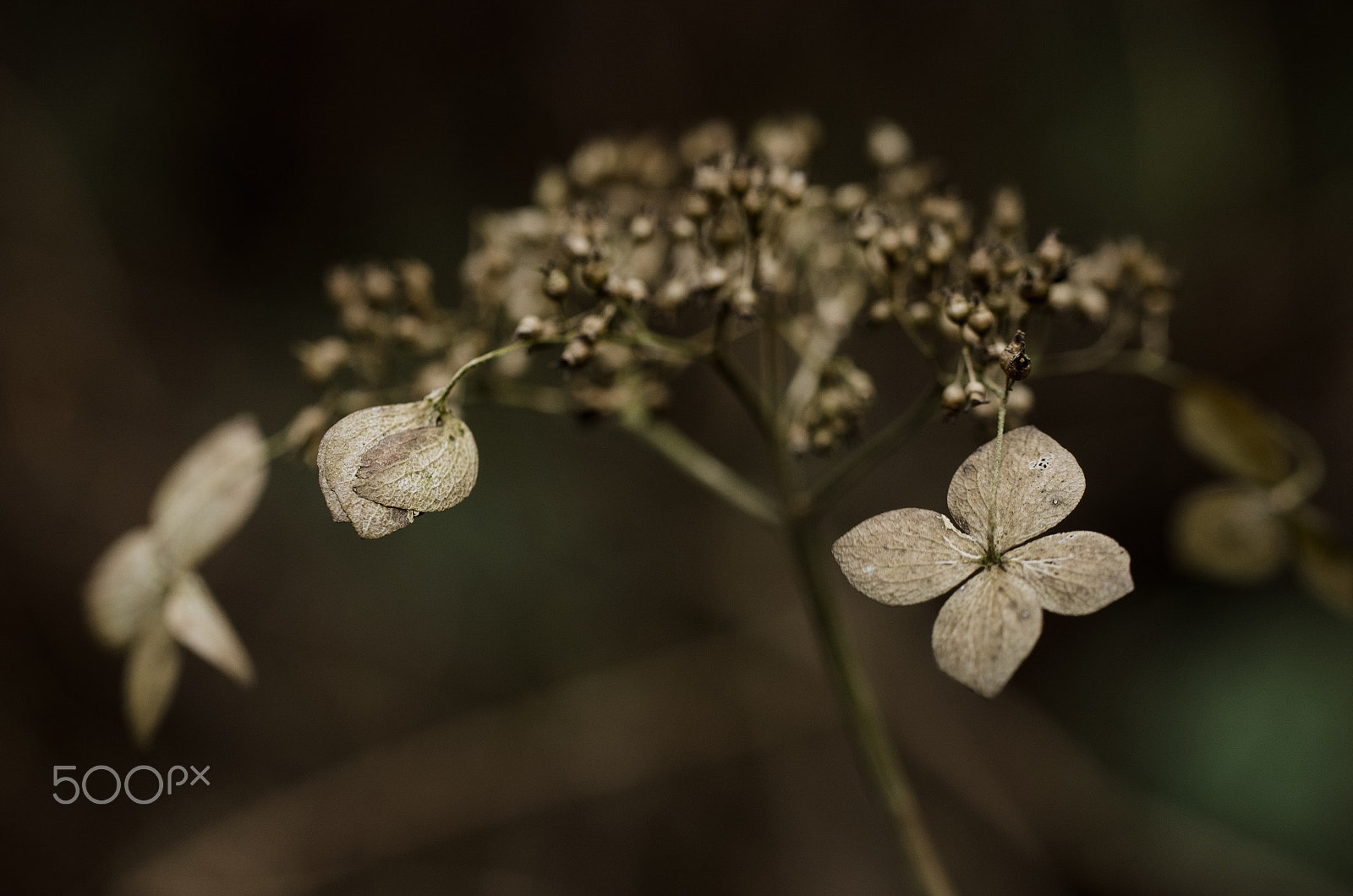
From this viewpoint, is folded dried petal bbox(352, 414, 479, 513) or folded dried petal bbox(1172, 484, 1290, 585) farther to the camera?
folded dried petal bbox(1172, 484, 1290, 585)

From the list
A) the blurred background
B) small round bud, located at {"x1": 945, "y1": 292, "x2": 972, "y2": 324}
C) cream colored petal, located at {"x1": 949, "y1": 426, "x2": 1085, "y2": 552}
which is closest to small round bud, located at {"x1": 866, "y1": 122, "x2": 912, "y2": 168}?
small round bud, located at {"x1": 945, "y1": 292, "x2": 972, "y2": 324}

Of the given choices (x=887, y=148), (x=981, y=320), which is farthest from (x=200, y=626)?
(x=887, y=148)

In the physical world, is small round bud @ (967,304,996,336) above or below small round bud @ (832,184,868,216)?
below

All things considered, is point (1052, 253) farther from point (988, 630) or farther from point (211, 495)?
point (211, 495)

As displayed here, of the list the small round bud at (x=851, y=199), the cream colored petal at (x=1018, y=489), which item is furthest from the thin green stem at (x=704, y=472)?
the cream colored petal at (x=1018, y=489)

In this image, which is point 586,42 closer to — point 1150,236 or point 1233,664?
point 1150,236

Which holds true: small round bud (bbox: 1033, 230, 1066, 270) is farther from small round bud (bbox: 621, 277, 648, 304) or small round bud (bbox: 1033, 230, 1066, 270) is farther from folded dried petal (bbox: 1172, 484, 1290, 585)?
folded dried petal (bbox: 1172, 484, 1290, 585)
